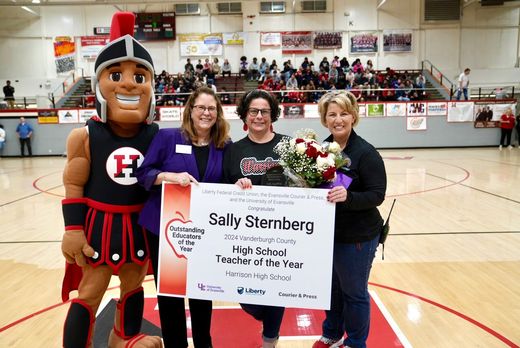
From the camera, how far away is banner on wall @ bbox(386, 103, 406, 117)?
1542cm

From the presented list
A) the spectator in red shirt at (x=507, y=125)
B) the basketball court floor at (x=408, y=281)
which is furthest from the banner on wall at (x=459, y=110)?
the basketball court floor at (x=408, y=281)

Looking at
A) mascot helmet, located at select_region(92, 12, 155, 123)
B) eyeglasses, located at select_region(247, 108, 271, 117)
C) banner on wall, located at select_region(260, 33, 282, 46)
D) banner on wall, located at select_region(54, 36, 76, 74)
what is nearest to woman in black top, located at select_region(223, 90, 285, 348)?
eyeglasses, located at select_region(247, 108, 271, 117)

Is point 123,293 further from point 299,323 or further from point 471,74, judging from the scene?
point 471,74

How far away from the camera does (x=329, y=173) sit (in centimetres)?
203

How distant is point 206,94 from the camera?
94.9 inches

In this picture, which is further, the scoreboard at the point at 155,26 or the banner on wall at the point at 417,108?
the scoreboard at the point at 155,26

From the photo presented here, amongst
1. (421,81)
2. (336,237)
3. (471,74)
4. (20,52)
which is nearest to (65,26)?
(20,52)

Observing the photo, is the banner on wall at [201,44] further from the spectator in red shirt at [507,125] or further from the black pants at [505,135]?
the black pants at [505,135]

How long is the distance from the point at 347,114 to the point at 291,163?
1.57 feet

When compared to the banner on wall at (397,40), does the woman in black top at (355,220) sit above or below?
below

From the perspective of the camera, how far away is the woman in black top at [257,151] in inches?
92.6

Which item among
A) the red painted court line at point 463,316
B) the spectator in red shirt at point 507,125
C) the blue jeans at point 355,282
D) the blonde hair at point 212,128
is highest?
the blonde hair at point 212,128

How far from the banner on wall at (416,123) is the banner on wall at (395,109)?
0.37m

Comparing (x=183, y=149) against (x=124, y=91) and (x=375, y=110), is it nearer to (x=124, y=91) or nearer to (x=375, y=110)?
(x=124, y=91)
